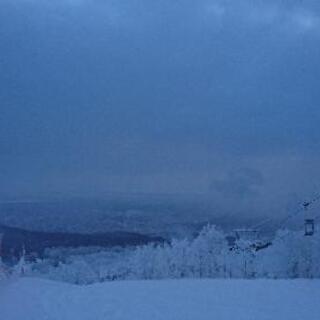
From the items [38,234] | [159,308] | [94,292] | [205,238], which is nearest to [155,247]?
[205,238]

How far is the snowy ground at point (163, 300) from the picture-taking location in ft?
43.6

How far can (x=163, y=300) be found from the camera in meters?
14.4

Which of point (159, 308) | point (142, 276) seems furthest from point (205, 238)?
point (159, 308)

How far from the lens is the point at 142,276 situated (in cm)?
1794

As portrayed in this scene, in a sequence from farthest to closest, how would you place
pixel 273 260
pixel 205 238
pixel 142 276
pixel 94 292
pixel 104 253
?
pixel 104 253, pixel 205 238, pixel 273 260, pixel 142 276, pixel 94 292

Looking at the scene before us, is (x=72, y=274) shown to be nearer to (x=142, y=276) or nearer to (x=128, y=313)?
(x=142, y=276)

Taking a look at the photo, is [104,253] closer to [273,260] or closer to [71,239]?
[71,239]

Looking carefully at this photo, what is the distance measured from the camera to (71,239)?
28422 millimetres

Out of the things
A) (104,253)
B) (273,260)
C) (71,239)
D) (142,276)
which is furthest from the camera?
(71,239)

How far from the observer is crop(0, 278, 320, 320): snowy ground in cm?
1328

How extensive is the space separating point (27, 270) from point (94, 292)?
3253mm

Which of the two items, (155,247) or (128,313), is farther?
(155,247)

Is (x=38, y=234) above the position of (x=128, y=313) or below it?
above

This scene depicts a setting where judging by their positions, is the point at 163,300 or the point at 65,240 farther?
the point at 65,240
